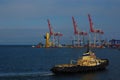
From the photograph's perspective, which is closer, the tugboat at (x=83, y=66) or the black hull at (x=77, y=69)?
the black hull at (x=77, y=69)

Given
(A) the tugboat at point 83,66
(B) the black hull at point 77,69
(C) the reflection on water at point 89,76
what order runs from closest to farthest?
1. (C) the reflection on water at point 89,76
2. (B) the black hull at point 77,69
3. (A) the tugboat at point 83,66

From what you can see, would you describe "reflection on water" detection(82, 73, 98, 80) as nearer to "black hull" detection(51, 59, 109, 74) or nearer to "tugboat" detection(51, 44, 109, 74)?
"black hull" detection(51, 59, 109, 74)

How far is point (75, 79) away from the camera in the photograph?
217 feet

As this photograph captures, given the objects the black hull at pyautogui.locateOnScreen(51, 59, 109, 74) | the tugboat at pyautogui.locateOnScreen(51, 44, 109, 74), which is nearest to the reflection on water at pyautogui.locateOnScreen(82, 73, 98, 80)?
the black hull at pyautogui.locateOnScreen(51, 59, 109, 74)

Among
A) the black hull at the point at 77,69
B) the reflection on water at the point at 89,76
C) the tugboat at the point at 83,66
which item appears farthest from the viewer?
the tugboat at the point at 83,66

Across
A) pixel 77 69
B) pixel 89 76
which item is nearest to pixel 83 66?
pixel 77 69

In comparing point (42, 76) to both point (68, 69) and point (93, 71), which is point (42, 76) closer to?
point (68, 69)

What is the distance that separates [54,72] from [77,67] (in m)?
5.25

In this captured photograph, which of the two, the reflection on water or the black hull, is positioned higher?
the black hull

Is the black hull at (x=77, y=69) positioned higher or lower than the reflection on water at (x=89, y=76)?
higher

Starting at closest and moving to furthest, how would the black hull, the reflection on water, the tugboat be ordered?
1. the reflection on water
2. the black hull
3. the tugboat

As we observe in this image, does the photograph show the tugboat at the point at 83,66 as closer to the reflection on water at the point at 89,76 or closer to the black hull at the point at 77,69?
the black hull at the point at 77,69

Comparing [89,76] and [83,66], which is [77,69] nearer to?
[83,66]

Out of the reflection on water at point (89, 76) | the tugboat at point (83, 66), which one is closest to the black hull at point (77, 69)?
the tugboat at point (83, 66)
